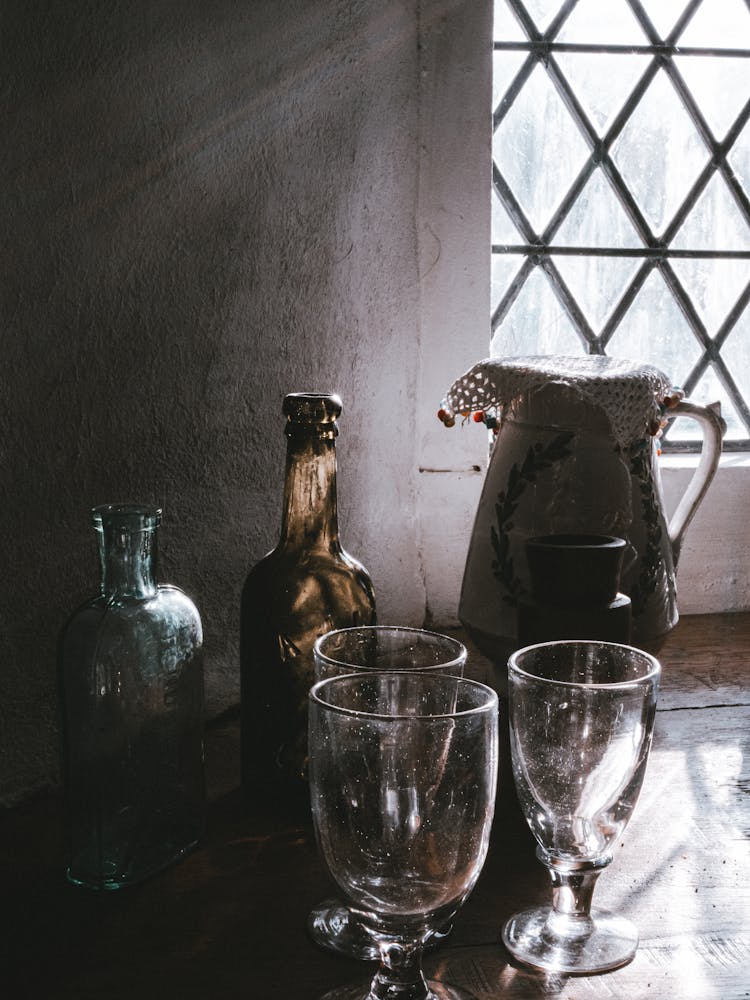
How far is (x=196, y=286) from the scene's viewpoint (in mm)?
790

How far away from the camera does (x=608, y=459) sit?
2.58 ft

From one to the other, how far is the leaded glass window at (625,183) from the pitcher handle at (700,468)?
32cm

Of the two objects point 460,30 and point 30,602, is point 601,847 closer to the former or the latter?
point 30,602

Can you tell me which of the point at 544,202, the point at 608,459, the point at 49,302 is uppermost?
the point at 544,202

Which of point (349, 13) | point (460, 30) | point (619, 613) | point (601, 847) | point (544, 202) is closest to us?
point (601, 847)

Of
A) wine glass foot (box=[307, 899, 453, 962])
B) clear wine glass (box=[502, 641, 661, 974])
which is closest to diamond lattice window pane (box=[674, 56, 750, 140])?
clear wine glass (box=[502, 641, 661, 974])

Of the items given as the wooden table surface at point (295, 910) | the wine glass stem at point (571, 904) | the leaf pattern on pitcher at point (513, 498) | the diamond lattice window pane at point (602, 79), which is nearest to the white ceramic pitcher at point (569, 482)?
the leaf pattern on pitcher at point (513, 498)

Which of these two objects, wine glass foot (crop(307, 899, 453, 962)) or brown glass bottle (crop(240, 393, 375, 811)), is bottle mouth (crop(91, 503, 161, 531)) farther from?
wine glass foot (crop(307, 899, 453, 962))

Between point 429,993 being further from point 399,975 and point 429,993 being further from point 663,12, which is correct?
point 663,12

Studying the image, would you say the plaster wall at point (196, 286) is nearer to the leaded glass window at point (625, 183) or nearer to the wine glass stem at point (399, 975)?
the leaded glass window at point (625, 183)

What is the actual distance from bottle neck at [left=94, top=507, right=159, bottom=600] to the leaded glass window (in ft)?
2.22

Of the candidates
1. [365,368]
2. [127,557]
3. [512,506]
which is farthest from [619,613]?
[365,368]

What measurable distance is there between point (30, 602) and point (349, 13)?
616 millimetres

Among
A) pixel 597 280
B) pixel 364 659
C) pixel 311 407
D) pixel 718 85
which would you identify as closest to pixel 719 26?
pixel 718 85
